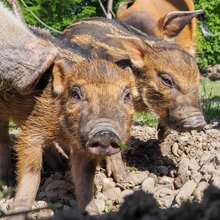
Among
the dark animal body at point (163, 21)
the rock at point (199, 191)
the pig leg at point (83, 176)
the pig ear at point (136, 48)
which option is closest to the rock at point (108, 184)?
the pig leg at point (83, 176)

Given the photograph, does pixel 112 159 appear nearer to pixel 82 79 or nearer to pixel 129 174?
pixel 129 174

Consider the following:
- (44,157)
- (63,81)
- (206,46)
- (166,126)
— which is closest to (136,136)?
(166,126)

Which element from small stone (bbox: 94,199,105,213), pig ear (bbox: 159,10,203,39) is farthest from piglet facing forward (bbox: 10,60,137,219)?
pig ear (bbox: 159,10,203,39)

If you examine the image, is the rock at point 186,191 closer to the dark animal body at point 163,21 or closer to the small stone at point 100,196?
the small stone at point 100,196

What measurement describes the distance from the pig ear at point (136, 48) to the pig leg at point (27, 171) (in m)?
1.43

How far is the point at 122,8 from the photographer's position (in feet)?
24.4

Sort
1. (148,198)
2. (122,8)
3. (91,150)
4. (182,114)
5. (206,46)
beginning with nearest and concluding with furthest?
1. (148,198)
2. (91,150)
3. (182,114)
4. (122,8)
5. (206,46)

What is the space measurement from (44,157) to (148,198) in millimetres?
3459

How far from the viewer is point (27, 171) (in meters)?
4.06

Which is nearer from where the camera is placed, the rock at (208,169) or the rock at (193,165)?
the rock at (208,169)

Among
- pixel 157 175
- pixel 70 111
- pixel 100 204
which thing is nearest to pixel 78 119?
pixel 70 111

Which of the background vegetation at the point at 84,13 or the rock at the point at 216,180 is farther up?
the rock at the point at 216,180

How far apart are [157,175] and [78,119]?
1.39m

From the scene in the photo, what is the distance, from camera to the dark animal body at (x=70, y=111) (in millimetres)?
3781
